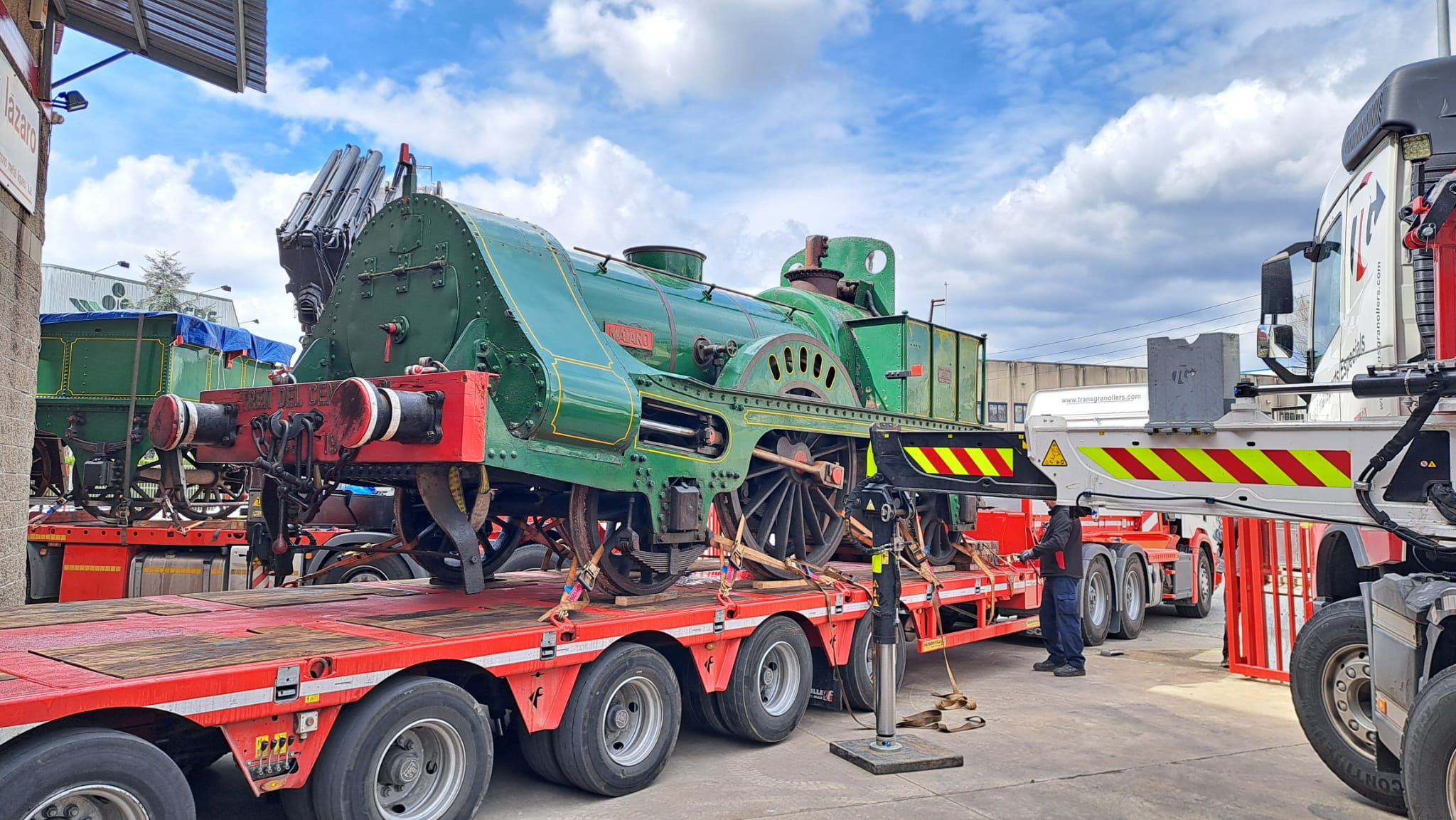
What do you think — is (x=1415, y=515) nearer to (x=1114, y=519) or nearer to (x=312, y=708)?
(x=312, y=708)

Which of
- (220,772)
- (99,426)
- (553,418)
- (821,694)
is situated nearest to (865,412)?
(821,694)

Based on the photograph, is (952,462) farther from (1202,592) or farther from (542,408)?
(1202,592)

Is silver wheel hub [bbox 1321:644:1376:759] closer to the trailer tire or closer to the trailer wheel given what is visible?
A: the trailer tire

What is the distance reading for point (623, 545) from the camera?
19.2 feet

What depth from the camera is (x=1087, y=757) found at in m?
6.08

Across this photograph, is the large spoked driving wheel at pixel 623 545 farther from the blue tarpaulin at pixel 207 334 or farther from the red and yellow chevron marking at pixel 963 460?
the blue tarpaulin at pixel 207 334

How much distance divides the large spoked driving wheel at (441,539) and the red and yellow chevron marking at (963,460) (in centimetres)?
275

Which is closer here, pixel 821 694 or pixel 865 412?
pixel 821 694

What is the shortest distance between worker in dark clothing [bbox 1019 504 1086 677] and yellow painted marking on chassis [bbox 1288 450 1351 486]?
5194 mm

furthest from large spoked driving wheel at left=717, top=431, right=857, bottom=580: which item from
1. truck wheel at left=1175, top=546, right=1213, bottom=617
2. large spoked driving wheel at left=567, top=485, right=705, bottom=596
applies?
truck wheel at left=1175, top=546, right=1213, bottom=617

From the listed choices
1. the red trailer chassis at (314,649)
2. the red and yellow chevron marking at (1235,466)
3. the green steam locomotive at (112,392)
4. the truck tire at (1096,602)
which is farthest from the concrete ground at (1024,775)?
the green steam locomotive at (112,392)

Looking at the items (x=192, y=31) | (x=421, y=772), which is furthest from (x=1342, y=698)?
(x=192, y=31)

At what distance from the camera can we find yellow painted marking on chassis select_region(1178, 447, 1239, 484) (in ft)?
12.7

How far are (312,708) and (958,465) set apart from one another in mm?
3137
